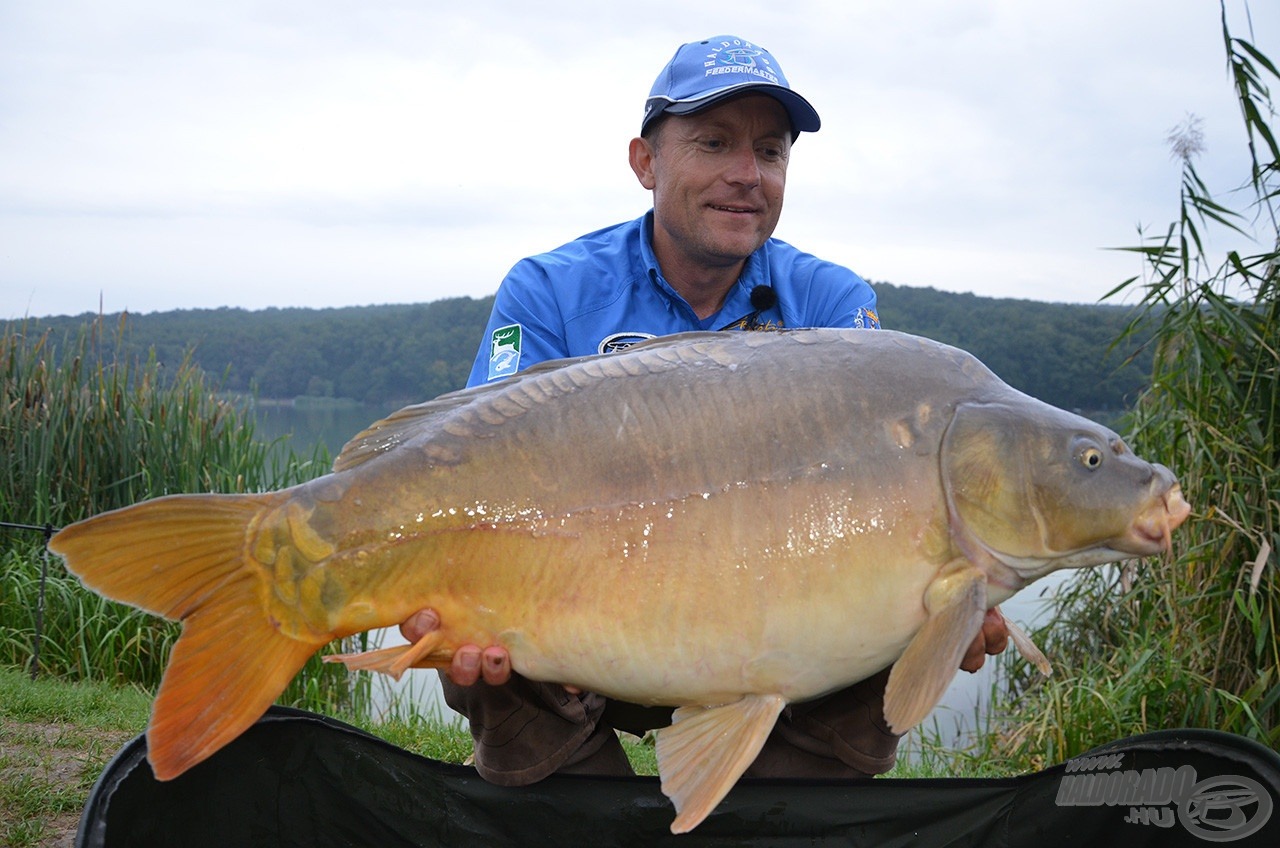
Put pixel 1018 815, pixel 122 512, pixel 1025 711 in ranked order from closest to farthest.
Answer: pixel 122 512
pixel 1018 815
pixel 1025 711

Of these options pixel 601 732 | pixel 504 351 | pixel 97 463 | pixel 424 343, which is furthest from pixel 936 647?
pixel 424 343

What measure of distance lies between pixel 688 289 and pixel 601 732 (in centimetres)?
104

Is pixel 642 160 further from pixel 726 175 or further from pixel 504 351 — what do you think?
pixel 504 351

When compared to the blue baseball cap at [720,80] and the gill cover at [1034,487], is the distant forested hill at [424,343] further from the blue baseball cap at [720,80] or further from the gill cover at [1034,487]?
the gill cover at [1034,487]

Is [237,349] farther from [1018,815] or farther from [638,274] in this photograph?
[1018,815]

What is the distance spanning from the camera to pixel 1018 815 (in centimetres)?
200

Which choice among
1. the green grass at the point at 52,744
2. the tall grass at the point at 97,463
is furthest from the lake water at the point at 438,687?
the green grass at the point at 52,744

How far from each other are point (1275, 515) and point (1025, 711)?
122 cm

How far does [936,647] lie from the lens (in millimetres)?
1528

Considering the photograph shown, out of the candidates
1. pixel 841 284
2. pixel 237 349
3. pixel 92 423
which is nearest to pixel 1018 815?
pixel 841 284

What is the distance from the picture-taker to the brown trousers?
2008 millimetres

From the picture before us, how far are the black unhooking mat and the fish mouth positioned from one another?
451 millimetres

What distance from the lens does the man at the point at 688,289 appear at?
80.7 inches

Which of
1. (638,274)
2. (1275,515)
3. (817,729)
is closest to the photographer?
(817,729)
